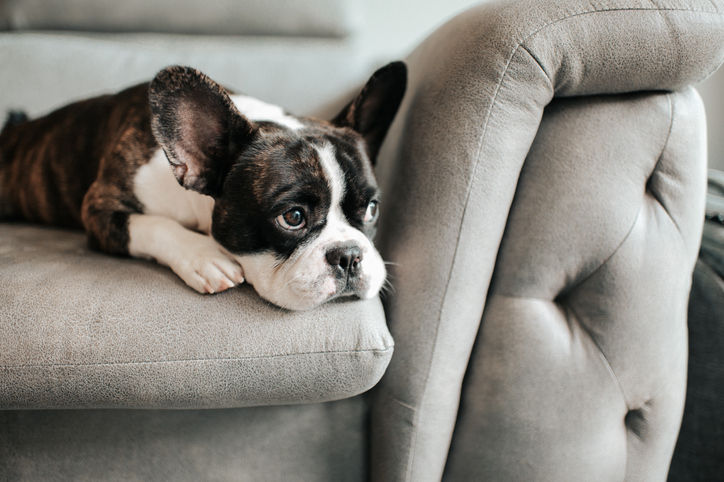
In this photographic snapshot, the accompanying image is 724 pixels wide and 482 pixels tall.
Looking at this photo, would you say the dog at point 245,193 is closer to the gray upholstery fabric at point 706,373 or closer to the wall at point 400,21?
the gray upholstery fabric at point 706,373

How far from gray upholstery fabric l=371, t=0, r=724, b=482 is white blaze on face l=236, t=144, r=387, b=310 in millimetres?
139

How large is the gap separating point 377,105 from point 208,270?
0.74 meters

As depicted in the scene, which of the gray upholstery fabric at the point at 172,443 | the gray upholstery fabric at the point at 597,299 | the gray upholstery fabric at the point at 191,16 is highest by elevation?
the gray upholstery fabric at the point at 191,16

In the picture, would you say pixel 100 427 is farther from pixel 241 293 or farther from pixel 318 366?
pixel 318 366

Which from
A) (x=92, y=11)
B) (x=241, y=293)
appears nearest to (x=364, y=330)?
(x=241, y=293)

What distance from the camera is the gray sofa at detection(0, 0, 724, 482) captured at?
1.02 meters

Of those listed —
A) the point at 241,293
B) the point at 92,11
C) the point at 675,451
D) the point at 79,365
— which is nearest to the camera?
the point at 79,365

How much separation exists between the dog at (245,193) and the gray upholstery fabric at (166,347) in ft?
0.26

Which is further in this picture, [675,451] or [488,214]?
[675,451]

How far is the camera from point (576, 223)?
1083 millimetres

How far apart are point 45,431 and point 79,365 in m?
0.37

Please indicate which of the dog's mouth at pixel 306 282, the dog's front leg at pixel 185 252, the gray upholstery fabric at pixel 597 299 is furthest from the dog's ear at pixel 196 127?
the gray upholstery fabric at pixel 597 299

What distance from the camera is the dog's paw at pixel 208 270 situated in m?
1.03

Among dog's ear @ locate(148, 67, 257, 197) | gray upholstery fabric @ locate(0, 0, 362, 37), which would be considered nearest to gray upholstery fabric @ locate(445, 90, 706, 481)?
dog's ear @ locate(148, 67, 257, 197)
